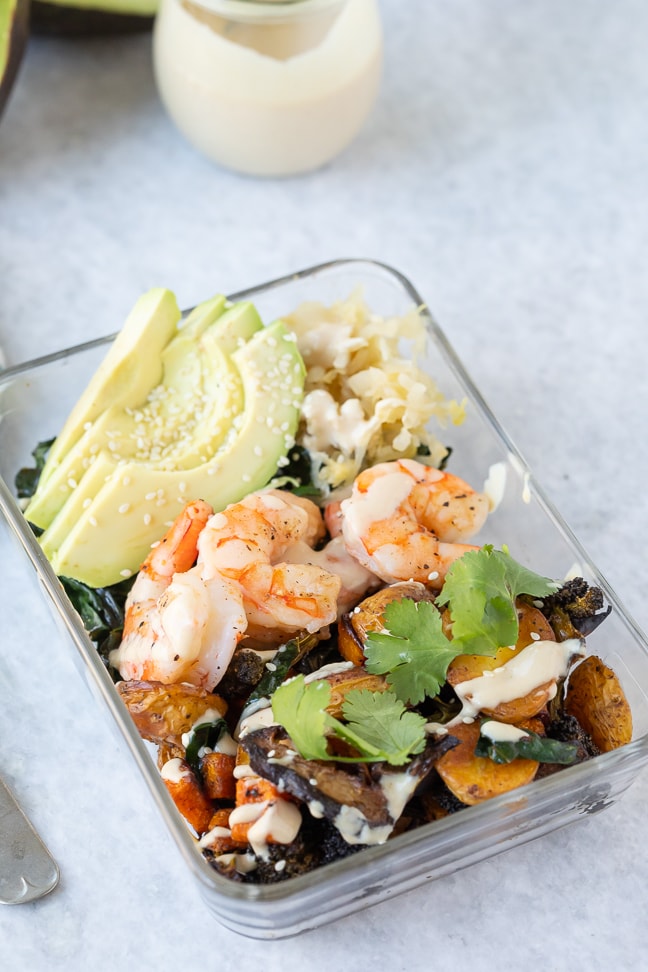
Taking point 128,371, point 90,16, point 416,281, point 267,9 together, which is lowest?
point 416,281

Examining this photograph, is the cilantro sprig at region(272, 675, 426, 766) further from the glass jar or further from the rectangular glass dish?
the glass jar

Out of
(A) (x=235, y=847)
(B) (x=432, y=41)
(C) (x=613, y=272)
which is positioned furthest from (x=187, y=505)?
(B) (x=432, y=41)

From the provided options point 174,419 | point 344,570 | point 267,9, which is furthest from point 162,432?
point 267,9

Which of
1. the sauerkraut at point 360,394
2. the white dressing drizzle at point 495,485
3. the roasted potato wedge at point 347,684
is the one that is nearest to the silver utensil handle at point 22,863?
the roasted potato wedge at point 347,684

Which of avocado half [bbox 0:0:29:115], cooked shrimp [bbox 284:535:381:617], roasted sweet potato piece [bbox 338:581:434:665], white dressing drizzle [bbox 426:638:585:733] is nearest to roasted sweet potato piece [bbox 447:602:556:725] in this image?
white dressing drizzle [bbox 426:638:585:733]

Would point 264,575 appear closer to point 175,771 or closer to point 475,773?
point 175,771

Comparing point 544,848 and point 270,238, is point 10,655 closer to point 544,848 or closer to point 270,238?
point 544,848

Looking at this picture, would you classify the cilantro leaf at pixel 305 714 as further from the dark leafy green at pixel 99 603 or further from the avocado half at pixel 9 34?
the avocado half at pixel 9 34
